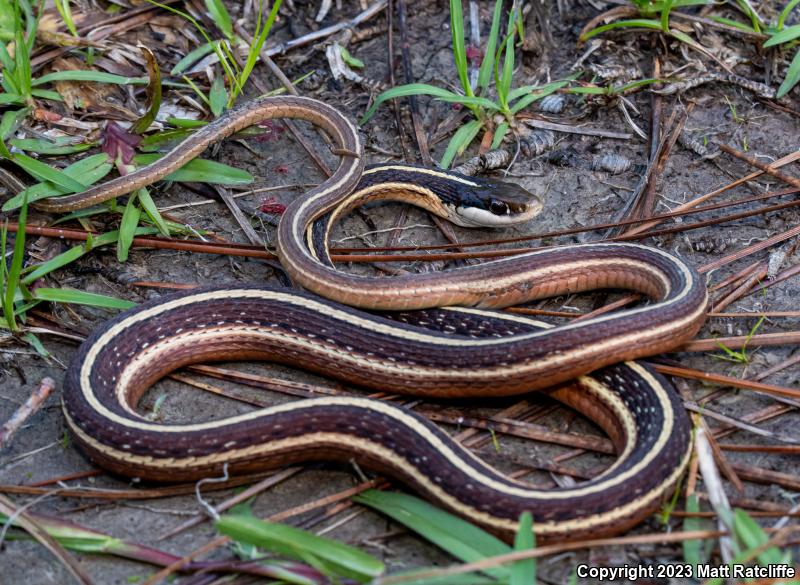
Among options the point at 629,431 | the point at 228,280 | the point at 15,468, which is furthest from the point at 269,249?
the point at 629,431

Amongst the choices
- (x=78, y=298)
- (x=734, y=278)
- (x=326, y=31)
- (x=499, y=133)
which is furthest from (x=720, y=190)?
(x=78, y=298)

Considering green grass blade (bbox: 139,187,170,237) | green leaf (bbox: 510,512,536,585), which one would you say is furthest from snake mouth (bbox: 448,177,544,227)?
green leaf (bbox: 510,512,536,585)

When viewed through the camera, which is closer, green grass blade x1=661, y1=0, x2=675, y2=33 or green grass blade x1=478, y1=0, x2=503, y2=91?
green grass blade x1=478, y1=0, x2=503, y2=91

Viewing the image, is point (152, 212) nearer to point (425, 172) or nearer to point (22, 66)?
point (22, 66)

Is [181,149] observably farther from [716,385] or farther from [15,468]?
[716,385]

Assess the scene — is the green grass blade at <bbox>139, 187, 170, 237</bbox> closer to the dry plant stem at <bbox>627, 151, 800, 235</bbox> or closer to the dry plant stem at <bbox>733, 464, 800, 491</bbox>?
the dry plant stem at <bbox>627, 151, 800, 235</bbox>

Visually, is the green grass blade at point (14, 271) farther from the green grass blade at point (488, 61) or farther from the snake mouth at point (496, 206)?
the green grass blade at point (488, 61)

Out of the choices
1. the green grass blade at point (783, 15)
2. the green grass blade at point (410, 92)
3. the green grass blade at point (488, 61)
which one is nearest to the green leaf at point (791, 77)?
the green grass blade at point (783, 15)
